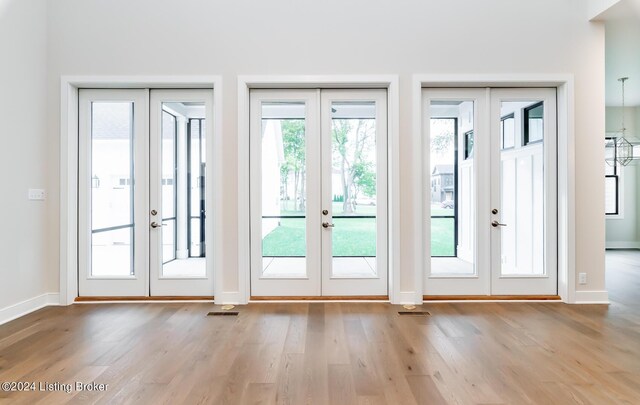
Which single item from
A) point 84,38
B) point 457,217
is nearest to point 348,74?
point 457,217

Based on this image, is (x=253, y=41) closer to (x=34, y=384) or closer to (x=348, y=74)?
(x=348, y=74)

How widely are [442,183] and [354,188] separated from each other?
1.02 metres

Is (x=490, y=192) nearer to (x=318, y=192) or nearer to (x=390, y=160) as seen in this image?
(x=390, y=160)

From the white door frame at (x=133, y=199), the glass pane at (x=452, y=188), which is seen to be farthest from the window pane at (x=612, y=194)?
the white door frame at (x=133, y=199)

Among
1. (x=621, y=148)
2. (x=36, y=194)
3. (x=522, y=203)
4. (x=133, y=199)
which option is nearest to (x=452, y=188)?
(x=522, y=203)

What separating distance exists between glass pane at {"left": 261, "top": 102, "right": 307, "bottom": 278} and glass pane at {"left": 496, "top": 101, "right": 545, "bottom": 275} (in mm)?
2302

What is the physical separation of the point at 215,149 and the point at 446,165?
2.64m

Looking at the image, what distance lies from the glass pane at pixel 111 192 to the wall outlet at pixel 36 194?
462 mm

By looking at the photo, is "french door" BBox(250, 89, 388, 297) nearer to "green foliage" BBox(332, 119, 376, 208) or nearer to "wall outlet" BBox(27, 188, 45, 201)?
"green foliage" BBox(332, 119, 376, 208)

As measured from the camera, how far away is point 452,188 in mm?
4141

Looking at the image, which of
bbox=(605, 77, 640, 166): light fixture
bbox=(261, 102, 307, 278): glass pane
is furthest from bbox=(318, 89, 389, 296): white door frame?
bbox=(605, 77, 640, 166): light fixture

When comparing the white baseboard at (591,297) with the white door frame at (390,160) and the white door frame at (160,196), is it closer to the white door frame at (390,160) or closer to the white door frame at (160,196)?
the white door frame at (390,160)

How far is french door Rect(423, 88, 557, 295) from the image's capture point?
13.3 ft

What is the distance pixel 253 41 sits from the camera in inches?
155
